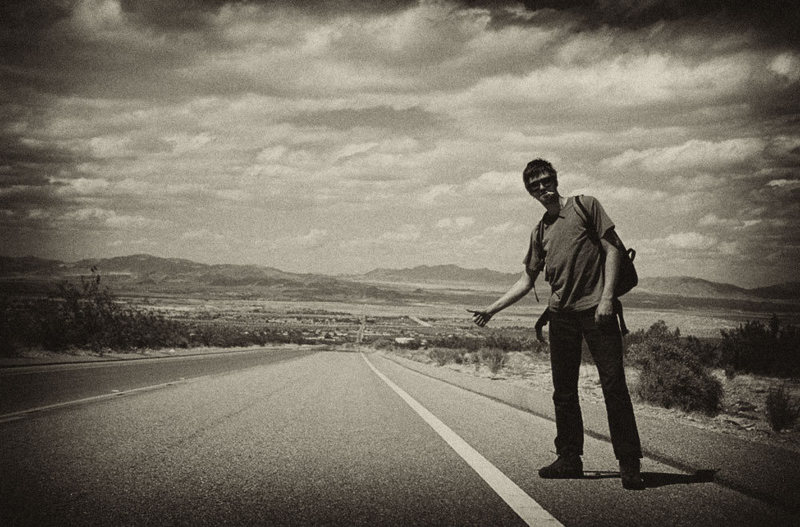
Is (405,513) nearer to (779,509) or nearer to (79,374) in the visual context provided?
(779,509)

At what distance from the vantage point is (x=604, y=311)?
3.45 m

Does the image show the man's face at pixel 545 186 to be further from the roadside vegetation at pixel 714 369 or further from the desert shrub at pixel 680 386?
the desert shrub at pixel 680 386

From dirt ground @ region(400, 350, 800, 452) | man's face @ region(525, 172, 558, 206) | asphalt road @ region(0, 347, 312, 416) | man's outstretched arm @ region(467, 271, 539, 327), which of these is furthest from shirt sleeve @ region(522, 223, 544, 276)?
asphalt road @ region(0, 347, 312, 416)

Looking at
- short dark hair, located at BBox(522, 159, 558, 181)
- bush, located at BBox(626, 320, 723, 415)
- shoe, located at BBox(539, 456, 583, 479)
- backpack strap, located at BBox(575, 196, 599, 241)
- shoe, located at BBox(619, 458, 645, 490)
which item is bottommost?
bush, located at BBox(626, 320, 723, 415)

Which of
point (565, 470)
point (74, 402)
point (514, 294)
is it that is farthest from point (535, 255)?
point (74, 402)

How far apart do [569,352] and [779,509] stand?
1469 millimetres

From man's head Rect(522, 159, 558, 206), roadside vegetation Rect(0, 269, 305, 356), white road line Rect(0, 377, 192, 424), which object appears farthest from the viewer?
roadside vegetation Rect(0, 269, 305, 356)

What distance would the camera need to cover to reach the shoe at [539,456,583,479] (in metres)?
3.57

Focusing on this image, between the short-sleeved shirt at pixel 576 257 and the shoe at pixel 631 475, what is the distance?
106cm

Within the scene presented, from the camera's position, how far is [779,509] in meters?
2.84

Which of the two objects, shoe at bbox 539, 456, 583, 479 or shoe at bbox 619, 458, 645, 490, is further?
shoe at bbox 539, 456, 583, 479

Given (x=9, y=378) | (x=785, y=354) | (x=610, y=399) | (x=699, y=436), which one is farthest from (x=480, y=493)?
(x=785, y=354)

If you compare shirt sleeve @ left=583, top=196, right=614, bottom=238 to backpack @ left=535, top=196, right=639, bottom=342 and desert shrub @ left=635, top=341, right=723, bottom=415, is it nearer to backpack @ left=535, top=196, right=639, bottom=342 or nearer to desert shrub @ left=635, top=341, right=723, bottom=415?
backpack @ left=535, top=196, right=639, bottom=342

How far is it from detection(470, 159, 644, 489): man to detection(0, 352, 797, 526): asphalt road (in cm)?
28
